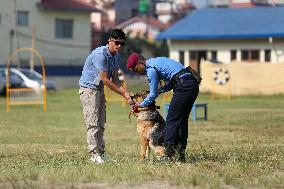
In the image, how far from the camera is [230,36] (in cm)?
4928

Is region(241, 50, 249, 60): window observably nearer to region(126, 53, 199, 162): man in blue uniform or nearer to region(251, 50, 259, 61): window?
region(251, 50, 259, 61): window

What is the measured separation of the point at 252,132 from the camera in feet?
65.1

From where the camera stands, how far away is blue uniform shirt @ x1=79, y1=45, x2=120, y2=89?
503 inches

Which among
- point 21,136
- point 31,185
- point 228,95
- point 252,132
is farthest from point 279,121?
point 228,95

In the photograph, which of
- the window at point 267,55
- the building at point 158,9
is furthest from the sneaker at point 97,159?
the building at point 158,9

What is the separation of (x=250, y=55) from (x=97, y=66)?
37657 mm

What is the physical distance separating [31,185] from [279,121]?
14284mm

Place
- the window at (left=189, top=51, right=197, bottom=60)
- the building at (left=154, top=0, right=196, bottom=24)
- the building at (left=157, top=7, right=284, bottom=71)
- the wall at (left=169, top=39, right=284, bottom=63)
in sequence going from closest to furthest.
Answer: the wall at (left=169, top=39, right=284, bottom=63) < the building at (left=157, top=7, right=284, bottom=71) < the window at (left=189, top=51, right=197, bottom=60) < the building at (left=154, top=0, right=196, bottom=24)

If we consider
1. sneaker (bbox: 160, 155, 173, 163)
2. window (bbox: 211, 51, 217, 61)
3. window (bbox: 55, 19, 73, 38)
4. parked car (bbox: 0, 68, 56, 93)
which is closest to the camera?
sneaker (bbox: 160, 155, 173, 163)

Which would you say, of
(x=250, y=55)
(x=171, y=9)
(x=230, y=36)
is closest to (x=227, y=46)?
(x=230, y=36)

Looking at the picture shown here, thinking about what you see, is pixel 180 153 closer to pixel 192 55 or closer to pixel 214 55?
pixel 214 55

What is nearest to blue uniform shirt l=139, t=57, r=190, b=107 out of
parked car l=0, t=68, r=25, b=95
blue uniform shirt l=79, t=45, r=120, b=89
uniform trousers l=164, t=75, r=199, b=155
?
uniform trousers l=164, t=75, r=199, b=155

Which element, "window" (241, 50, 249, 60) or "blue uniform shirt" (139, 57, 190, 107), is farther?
"window" (241, 50, 249, 60)

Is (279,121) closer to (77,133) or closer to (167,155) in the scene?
(77,133)
